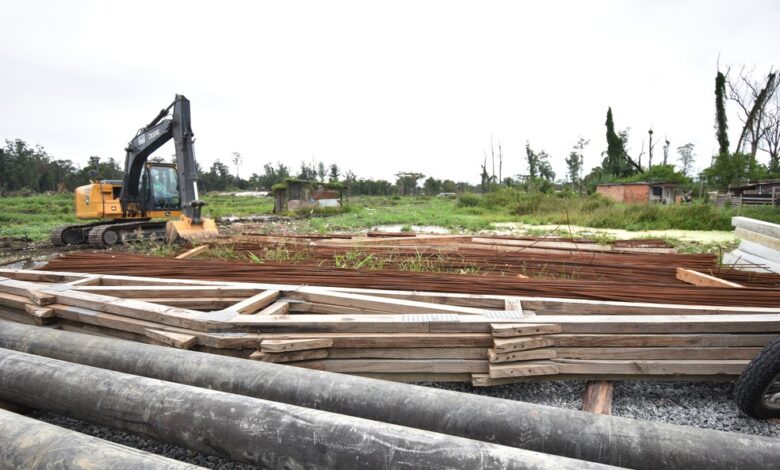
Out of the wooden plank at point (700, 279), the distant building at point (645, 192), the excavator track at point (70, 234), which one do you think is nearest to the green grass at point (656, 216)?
the wooden plank at point (700, 279)

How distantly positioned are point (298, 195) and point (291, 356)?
22498mm

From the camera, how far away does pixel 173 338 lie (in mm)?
2873

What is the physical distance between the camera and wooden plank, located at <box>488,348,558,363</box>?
2742mm

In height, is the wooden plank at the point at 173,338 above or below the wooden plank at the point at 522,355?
above

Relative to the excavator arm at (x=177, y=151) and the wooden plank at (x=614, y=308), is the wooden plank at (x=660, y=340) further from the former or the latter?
the excavator arm at (x=177, y=151)

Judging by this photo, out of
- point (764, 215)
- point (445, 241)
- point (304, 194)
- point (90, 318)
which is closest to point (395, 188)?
point (304, 194)

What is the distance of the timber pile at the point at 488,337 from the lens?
279 cm

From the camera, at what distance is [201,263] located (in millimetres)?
4992

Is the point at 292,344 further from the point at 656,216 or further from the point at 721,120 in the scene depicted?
the point at 721,120

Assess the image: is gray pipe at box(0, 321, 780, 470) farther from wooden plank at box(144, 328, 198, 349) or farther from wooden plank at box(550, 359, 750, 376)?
wooden plank at box(550, 359, 750, 376)

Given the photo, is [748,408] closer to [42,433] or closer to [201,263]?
[42,433]

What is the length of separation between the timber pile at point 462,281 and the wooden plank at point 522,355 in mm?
851

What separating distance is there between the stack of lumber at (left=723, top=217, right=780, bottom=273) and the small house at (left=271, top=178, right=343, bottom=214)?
21116 millimetres

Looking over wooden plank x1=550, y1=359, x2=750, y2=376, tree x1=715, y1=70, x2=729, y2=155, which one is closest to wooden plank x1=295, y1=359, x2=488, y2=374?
wooden plank x1=550, y1=359, x2=750, y2=376
